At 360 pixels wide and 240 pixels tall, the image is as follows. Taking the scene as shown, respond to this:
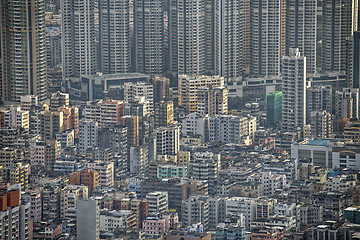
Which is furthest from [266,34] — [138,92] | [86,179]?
[86,179]

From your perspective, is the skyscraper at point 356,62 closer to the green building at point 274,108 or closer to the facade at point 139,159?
the green building at point 274,108

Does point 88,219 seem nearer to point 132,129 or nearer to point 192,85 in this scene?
point 132,129

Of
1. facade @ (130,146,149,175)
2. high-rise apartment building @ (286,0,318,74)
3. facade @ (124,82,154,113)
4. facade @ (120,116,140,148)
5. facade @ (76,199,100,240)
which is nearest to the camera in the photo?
facade @ (76,199,100,240)

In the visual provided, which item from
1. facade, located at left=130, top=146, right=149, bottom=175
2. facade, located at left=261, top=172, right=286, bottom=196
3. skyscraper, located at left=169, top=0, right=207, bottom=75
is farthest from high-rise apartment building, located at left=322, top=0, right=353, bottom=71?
facade, located at left=261, top=172, right=286, bottom=196

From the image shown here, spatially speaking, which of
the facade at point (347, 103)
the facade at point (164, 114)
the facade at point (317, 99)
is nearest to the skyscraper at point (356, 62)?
the facade at point (347, 103)

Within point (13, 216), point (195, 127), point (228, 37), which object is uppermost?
point (228, 37)

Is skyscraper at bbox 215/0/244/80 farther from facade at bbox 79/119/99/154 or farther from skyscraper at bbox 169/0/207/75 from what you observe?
facade at bbox 79/119/99/154
